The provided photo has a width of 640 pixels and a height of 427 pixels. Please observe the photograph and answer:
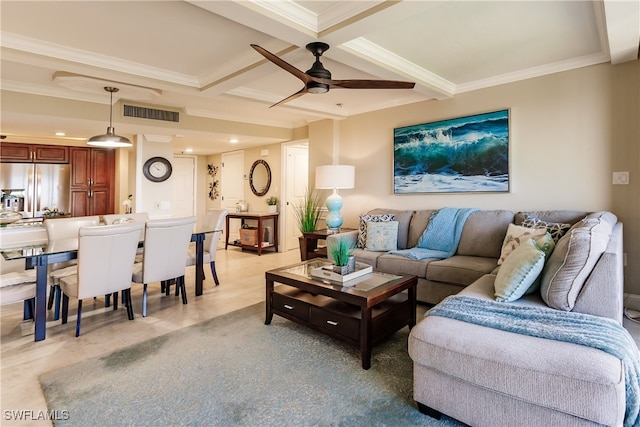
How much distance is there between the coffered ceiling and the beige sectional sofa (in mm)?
1636

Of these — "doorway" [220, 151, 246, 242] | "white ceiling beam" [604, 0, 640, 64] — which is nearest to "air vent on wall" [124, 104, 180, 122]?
"doorway" [220, 151, 246, 242]

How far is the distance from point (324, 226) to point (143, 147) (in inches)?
125

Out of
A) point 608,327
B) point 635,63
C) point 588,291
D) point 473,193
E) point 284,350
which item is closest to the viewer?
point 608,327

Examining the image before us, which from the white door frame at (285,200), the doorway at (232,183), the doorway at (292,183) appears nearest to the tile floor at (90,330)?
the white door frame at (285,200)

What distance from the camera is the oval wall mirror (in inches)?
269

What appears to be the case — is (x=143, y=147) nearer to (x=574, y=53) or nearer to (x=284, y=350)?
(x=284, y=350)

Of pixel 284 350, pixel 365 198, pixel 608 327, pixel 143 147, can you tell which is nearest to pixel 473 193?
pixel 365 198

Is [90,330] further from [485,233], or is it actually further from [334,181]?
[485,233]

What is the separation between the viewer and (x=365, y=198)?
16.7 ft

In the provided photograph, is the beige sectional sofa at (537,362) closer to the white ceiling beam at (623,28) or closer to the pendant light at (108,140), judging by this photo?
the white ceiling beam at (623,28)

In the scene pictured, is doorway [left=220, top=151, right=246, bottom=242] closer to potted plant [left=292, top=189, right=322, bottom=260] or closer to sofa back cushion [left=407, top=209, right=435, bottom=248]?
potted plant [left=292, top=189, right=322, bottom=260]

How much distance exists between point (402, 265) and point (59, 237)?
145 inches

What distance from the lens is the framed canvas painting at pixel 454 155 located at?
3.80m

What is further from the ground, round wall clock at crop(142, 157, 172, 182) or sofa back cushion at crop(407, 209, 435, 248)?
round wall clock at crop(142, 157, 172, 182)
